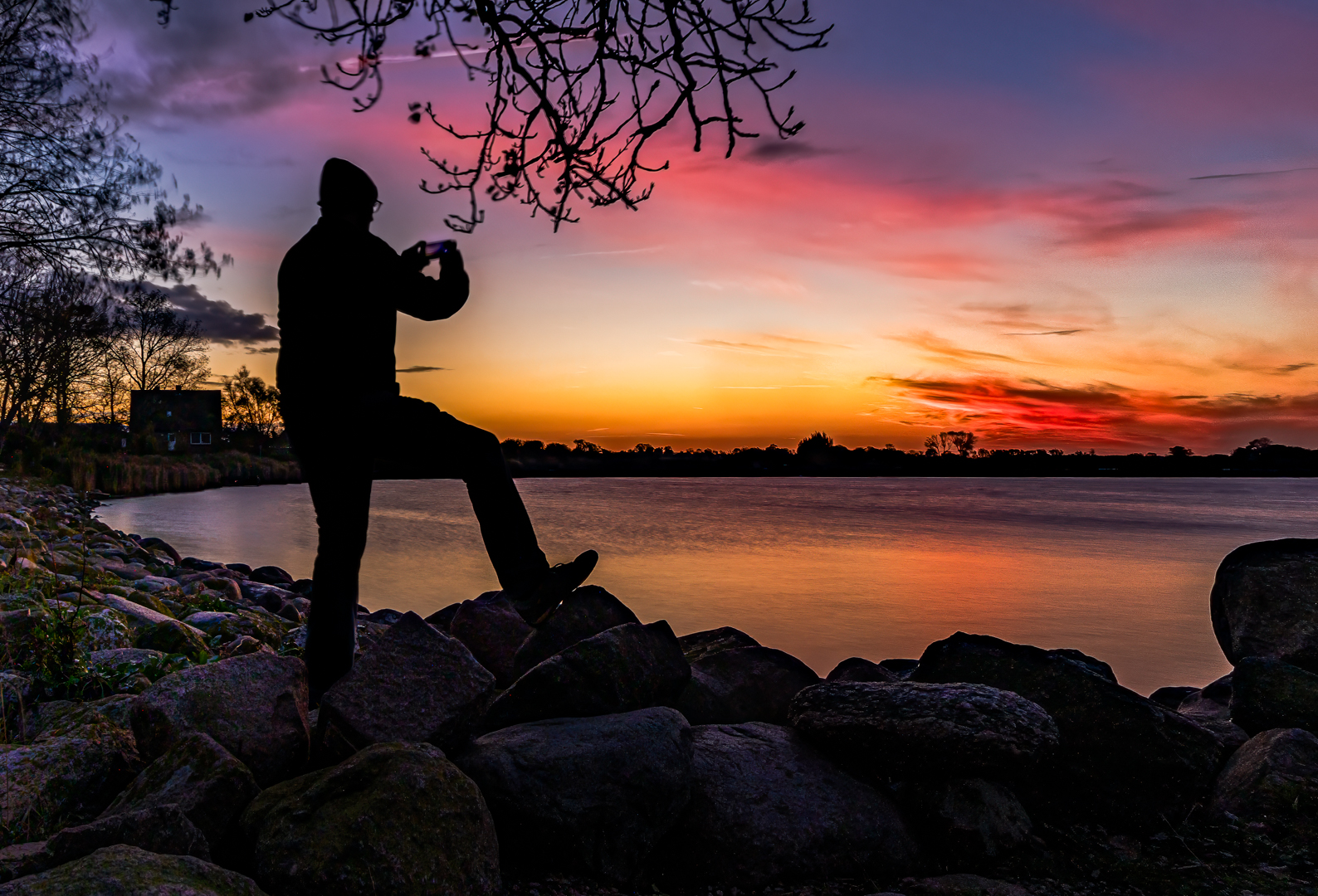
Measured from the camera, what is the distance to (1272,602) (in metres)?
5.62

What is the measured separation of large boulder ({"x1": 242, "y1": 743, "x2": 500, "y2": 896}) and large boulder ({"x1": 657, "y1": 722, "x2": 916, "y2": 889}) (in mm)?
990

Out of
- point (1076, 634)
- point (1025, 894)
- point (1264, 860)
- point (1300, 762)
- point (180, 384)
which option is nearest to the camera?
point (1025, 894)

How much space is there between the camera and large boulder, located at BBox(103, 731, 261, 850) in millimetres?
2850

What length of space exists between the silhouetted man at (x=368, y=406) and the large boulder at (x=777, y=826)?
114 cm

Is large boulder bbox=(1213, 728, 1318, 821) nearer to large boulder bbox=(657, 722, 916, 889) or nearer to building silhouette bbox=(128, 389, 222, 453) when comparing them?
large boulder bbox=(657, 722, 916, 889)

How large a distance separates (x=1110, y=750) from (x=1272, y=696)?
4.46ft

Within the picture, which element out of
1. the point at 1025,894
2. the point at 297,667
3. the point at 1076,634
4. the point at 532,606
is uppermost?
the point at 532,606

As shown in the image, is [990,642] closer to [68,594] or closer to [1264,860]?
[1264,860]

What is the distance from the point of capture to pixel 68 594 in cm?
593

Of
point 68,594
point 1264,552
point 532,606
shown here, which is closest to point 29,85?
point 68,594

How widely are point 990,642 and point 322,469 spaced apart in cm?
387

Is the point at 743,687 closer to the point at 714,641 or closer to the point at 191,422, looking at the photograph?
the point at 714,641

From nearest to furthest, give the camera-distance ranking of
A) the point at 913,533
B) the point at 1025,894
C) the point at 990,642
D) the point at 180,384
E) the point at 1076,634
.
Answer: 1. the point at 1025,894
2. the point at 990,642
3. the point at 1076,634
4. the point at 913,533
5. the point at 180,384

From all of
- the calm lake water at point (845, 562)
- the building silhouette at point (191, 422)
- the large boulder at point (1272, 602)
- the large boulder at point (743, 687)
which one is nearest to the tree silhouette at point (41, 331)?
the calm lake water at point (845, 562)
